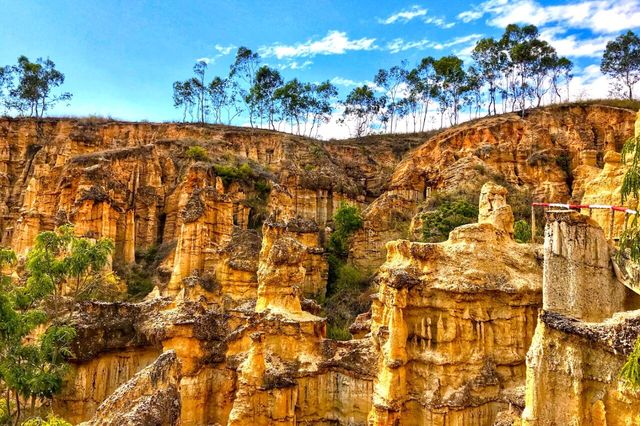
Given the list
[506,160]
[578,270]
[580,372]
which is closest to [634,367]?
[580,372]

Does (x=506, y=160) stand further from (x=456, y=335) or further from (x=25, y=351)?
(x=25, y=351)

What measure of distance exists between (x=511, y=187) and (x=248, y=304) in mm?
21678

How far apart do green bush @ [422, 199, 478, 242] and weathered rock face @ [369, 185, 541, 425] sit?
1337cm

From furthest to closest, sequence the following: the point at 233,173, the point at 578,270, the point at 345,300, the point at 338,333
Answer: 1. the point at 233,173
2. the point at 345,300
3. the point at 338,333
4. the point at 578,270

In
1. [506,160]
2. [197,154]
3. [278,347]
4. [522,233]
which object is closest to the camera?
[278,347]

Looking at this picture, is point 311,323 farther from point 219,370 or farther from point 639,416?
point 639,416

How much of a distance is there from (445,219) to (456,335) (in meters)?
15.4

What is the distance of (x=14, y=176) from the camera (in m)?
44.9

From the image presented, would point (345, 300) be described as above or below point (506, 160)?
below

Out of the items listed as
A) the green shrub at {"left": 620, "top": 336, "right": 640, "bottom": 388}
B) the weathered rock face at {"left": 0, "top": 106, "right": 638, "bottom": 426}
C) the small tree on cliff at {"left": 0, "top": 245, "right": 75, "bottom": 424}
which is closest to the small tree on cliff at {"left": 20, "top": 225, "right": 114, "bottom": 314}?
the small tree on cliff at {"left": 0, "top": 245, "right": 75, "bottom": 424}

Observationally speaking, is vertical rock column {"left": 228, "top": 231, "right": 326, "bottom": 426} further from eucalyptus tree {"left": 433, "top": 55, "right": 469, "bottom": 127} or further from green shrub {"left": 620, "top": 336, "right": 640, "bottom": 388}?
eucalyptus tree {"left": 433, "top": 55, "right": 469, "bottom": 127}

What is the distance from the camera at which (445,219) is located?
27109 millimetres

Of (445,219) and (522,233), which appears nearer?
(522,233)

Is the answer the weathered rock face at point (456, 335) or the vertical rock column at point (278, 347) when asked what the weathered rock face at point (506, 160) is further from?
the weathered rock face at point (456, 335)
